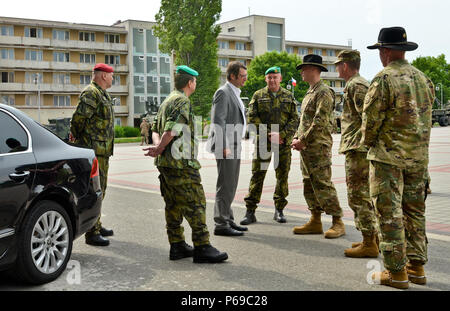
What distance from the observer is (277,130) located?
744 centimetres

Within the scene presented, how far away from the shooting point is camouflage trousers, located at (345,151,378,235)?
562 cm

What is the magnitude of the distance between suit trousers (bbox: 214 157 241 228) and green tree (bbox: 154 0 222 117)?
4560 centimetres

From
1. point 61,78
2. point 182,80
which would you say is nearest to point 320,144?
point 182,80

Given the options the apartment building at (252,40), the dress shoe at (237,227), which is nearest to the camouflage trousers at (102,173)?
the dress shoe at (237,227)

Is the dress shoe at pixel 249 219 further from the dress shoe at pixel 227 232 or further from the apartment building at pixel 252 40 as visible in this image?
the apartment building at pixel 252 40

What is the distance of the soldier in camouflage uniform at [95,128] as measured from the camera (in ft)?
20.7

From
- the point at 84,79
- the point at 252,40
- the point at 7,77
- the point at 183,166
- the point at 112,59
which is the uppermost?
the point at 252,40

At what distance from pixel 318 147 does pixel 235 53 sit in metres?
85.3

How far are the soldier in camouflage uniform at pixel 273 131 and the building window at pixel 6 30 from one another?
66859 mm

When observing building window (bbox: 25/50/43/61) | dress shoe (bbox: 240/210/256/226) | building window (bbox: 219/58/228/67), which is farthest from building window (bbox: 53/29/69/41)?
dress shoe (bbox: 240/210/256/226)

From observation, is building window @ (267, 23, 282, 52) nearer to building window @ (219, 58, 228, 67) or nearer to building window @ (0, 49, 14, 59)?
building window @ (219, 58, 228, 67)

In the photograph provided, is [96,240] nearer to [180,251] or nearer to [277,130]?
[180,251]

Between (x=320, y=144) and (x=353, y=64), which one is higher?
(x=353, y=64)
